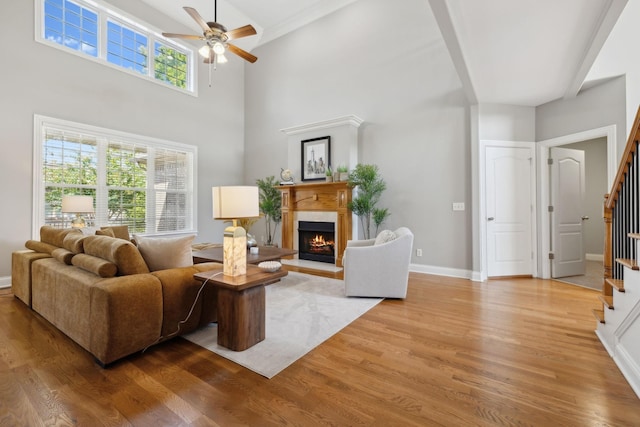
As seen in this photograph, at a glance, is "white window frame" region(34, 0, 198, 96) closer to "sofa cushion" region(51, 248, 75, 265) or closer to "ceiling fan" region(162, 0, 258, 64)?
"ceiling fan" region(162, 0, 258, 64)

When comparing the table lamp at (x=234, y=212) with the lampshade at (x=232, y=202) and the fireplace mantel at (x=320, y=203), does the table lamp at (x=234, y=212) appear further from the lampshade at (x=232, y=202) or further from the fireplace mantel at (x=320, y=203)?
the fireplace mantel at (x=320, y=203)

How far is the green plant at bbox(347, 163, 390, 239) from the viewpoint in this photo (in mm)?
4855

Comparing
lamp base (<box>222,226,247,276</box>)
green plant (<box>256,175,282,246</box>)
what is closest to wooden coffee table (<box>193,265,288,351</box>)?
lamp base (<box>222,226,247,276</box>)

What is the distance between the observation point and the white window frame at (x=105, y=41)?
429 centimetres

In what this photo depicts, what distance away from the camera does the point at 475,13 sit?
2.45 meters

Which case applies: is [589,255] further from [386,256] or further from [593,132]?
[386,256]

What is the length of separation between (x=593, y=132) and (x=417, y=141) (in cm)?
230

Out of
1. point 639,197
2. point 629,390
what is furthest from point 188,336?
point 639,197

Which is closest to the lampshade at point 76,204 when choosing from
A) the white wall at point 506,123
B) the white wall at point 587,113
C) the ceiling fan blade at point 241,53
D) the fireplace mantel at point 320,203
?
the ceiling fan blade at point 241,53

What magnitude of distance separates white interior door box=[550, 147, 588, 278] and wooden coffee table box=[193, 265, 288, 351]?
14.9 feet

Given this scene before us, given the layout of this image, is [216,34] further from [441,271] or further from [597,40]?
[441,271]

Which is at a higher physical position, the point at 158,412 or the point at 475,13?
the point at 475,13

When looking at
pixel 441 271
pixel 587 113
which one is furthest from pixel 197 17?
pixel 587 113

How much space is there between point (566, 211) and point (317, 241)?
417 cm
